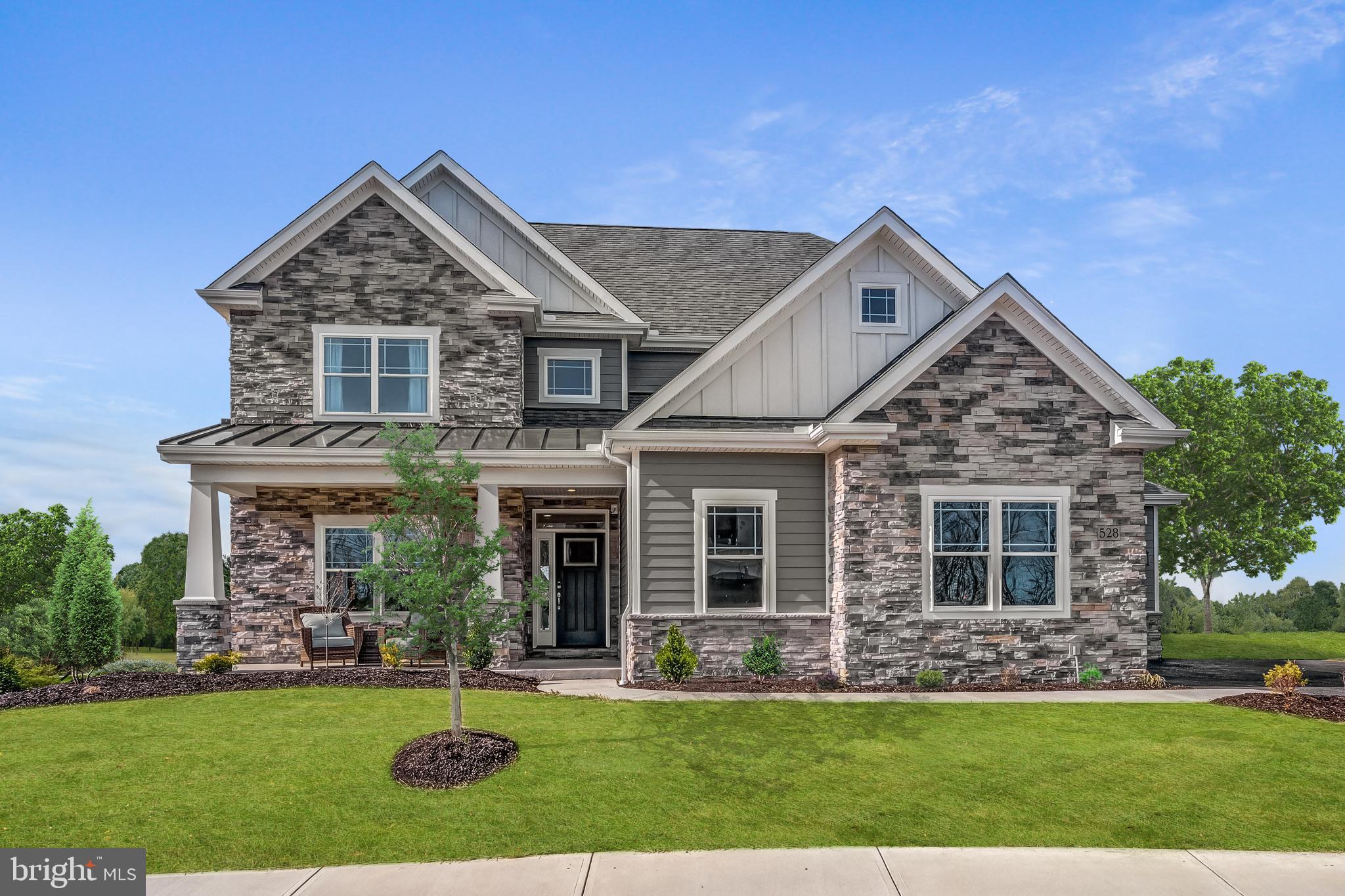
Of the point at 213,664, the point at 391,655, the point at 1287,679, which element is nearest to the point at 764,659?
the point at 391,655

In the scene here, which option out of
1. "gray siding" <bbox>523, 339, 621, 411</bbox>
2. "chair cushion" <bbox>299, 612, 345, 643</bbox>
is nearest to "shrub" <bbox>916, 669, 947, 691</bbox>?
"gray siding" <bbox>523, 339, 621, 411</bbox>

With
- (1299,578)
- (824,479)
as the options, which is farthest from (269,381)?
(1299,578)

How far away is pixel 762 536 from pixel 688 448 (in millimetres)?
1747

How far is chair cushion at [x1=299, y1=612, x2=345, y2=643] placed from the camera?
14.3 m

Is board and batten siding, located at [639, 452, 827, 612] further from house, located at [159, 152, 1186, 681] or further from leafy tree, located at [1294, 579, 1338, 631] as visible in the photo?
leafy tree, located at [1294, 579, 1338, 631]

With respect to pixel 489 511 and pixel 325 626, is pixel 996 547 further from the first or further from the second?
pixel 325 626

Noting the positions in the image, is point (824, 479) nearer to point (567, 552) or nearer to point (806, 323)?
point (806, 323)

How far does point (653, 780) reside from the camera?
801 centimetres

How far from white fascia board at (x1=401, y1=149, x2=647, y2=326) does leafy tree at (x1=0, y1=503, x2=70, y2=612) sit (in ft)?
67.7

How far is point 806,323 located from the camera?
1457 centimetres


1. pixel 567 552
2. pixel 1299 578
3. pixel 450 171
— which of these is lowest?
pixel 1299 578

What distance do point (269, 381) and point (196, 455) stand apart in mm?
2425

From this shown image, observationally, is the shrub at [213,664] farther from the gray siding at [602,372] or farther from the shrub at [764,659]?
the shrub at [764,659]

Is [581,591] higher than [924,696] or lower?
higher
